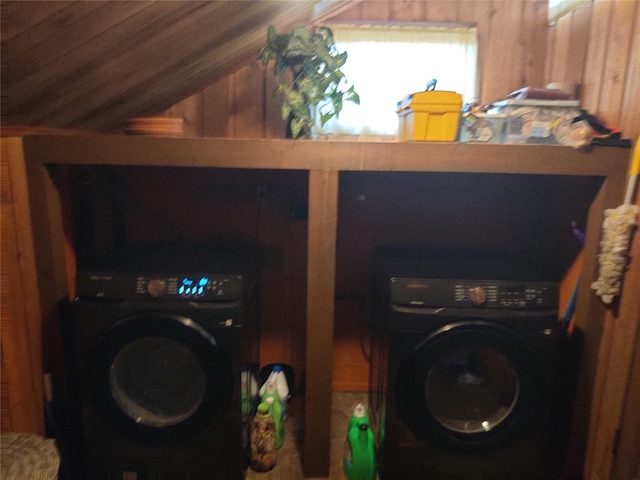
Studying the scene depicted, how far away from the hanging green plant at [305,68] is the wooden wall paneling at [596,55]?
2.87ft

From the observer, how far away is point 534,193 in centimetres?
211

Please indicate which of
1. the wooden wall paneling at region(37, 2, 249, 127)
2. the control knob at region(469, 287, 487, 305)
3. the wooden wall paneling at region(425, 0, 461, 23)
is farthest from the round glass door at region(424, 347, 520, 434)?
the wooden wall paneling at region(425, 0, 461, 23)

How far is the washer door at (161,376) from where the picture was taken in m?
1.47

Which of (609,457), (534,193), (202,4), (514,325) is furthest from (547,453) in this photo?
(202,4)

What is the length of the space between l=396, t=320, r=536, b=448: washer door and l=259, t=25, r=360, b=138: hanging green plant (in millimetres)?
949

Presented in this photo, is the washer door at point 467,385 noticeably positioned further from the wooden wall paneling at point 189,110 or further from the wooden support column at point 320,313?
the wooden wall paneling at point 189,110

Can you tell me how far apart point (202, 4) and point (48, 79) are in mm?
510

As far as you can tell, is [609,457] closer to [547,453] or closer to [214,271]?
[547,453]

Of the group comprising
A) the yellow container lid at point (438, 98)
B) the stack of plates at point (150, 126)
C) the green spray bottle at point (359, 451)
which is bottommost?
the green spray bottle at point (359, 451)

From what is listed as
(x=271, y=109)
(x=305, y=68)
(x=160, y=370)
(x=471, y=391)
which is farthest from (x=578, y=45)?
(x=160, y=370)

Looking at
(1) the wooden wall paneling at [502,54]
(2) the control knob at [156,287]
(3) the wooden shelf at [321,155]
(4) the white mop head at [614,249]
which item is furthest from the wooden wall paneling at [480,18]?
(2) the control knob at [156,287]

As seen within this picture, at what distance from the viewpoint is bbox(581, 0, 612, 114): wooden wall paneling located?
159 centimetres

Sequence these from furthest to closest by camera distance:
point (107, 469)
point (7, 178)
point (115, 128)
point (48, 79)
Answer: point (115, 128), point (107, 469), point (7, 178), point (48, 79)

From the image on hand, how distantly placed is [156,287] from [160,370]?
32cm
